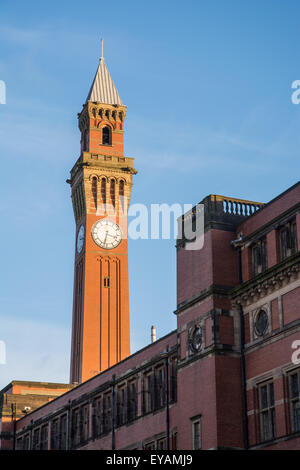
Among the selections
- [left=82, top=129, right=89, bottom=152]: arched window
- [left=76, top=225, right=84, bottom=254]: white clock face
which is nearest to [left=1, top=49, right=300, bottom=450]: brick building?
[left=76, top=225, right=84, bottom=254]: white clock face

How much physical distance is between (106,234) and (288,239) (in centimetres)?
6002

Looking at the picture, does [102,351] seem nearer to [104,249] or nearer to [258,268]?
[104,249]

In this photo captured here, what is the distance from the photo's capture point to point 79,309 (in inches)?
3959

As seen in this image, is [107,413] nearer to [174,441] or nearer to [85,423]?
[85,423]

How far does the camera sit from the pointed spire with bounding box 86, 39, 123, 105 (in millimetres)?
107938

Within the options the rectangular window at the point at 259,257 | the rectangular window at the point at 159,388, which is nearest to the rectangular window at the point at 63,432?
the rectangular window at the point at 159,388

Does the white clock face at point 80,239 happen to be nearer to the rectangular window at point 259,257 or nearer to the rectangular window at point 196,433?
the rectangular window at point 259,257

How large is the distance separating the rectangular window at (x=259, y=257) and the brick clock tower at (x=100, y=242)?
53.9 metres

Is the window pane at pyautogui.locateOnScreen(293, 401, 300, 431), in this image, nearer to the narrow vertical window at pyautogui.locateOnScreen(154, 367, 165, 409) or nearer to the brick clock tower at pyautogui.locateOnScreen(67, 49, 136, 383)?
the narrow vertical window at pyautogui.locateOnScreen(154, 367, 165, 409)

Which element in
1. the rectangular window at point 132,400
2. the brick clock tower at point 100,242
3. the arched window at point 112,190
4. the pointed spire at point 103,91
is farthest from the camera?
the pointed spire at point 103,91

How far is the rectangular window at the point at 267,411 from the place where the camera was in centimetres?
A: 4109

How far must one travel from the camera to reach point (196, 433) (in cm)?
4394

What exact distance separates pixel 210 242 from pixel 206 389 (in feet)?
25.2
